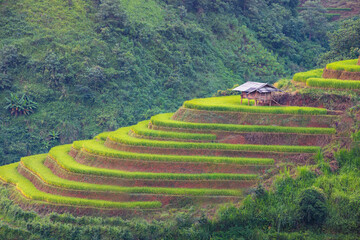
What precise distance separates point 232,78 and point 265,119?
2394 centimetres

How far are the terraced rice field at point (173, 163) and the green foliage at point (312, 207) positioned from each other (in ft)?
10.1

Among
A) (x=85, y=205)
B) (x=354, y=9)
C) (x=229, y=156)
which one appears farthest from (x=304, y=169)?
(x=354, y=9)

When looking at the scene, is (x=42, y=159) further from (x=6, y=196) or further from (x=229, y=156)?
(x=229, y=156)

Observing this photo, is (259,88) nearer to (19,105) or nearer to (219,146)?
(219,146)

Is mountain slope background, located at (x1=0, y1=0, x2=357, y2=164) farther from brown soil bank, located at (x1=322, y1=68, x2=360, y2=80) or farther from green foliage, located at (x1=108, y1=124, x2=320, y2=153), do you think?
green foliage, located at (x1=108, y1=124, x2=320, y2=153)

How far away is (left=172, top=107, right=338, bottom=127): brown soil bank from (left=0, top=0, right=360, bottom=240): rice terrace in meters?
0.06

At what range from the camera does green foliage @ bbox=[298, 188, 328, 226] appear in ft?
90.9

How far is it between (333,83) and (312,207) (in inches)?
390

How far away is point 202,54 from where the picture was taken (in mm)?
57594

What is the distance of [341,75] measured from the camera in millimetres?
35281

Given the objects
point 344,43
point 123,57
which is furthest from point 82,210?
point 344,43

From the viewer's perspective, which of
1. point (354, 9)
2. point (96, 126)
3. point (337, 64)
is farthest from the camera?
point (354, 9)

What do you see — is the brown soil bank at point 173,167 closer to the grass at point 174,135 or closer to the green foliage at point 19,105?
the grass at point 174,135

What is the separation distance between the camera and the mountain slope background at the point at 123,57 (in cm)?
4731
